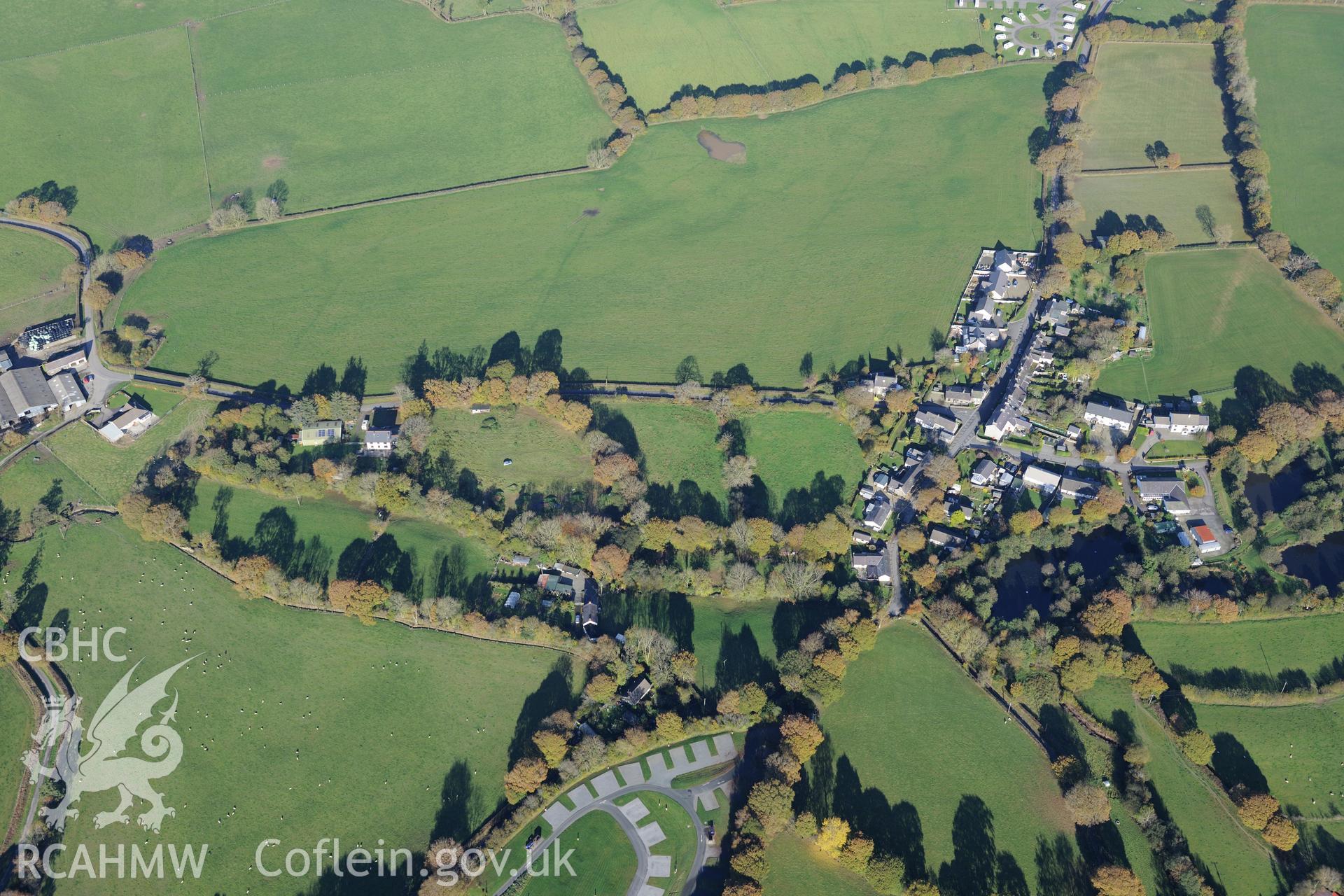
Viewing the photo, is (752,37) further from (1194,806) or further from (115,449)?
(1194,806)

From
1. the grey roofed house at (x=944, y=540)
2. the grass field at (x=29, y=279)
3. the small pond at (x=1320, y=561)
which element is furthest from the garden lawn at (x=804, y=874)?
the grass field at (x=29, y=279)

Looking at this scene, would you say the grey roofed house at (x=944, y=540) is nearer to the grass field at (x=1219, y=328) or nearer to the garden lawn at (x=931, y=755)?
the garden lawn at (x=931, y=755)

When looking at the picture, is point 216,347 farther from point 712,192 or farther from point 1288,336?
point 1288,336

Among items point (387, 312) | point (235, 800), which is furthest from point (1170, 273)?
point (235, 800)

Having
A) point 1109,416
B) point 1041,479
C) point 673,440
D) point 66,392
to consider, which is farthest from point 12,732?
point 1109,416

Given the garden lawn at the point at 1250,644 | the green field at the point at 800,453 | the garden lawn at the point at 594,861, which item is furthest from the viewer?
the green field at the point at 800,453
